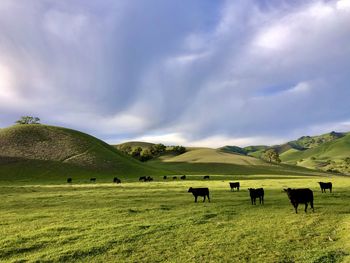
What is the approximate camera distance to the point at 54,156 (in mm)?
104562

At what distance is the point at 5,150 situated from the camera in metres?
107

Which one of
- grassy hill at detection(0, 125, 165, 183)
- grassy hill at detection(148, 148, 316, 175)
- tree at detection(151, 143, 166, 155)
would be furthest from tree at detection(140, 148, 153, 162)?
grassy hill at detection(0, 125, 165, 183)

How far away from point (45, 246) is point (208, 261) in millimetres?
7583

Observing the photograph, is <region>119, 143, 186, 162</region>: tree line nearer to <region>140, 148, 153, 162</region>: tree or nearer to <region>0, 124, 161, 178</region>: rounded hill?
<region>140, 148, 153, 162</region>: tree

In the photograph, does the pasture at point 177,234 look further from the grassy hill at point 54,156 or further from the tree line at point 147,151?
the tree line at point 147,151

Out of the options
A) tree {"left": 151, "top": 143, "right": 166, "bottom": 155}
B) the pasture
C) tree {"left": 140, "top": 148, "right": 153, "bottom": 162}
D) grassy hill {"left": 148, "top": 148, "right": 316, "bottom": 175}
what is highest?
tree {"left": 151, "top": 143, "right": 166, "bottom": 155}

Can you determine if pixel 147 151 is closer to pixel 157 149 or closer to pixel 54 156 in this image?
pixel 157 149

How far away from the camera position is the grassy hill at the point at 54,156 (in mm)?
89938

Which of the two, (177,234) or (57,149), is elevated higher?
(57,149)

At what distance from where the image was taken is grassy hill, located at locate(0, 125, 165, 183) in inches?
3541

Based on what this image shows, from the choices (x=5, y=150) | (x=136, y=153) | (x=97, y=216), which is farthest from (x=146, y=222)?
(x=136, y=153)

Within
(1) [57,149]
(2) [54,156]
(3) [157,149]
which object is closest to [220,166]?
(1) [57,149]

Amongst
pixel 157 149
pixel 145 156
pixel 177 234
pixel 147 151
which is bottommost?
pixel 177 234

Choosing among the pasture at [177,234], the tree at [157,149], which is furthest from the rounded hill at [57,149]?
the pasture at [177,234]
